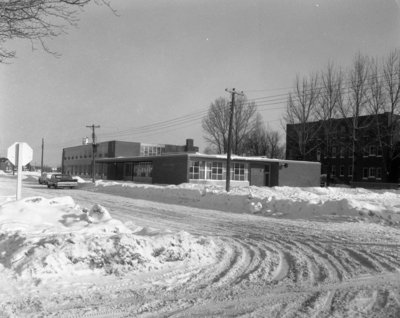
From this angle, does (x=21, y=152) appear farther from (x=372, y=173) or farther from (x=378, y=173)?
(x=372, y=173)

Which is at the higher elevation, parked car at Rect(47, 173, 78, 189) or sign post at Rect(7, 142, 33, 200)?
sign post at Rect(7, 142, 33, 200)

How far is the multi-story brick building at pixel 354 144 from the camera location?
49.7 meters

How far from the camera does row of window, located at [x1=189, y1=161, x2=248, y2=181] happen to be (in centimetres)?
4162

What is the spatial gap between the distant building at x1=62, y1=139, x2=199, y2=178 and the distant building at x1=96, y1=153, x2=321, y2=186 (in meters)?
11.4

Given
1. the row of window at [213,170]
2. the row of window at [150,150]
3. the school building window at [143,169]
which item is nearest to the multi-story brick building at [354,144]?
the row of window at [213,170]

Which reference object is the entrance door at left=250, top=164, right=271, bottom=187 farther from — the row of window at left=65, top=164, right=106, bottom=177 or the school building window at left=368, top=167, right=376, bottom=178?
the row of window at left=65, top=164, right=106, bottom=177

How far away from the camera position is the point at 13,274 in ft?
18.9

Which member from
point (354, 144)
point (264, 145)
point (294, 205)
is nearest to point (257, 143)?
point (264, 145)

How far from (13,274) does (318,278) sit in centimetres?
445

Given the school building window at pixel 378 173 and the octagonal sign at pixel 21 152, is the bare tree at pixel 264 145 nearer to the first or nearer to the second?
the school building window at pixel 378 173

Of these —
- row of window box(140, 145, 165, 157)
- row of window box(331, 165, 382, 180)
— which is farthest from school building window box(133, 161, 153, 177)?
row of window box(331, 165, 382, 180)

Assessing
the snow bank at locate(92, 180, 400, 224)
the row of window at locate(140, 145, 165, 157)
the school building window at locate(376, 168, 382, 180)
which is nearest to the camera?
the snow bank at locate(92, 180, 400, 224)

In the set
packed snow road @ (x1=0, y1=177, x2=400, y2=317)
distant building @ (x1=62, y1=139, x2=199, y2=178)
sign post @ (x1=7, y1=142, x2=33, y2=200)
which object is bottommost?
packed snow road @ (x1=0, y1=177, x2=400, y2=317)

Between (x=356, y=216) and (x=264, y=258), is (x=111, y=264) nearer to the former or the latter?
(x=264, y=258)
